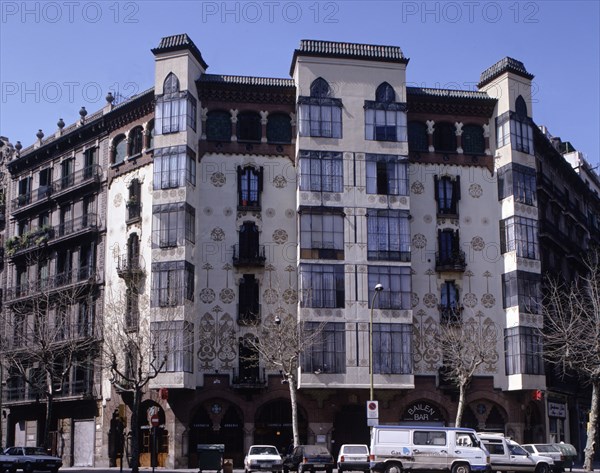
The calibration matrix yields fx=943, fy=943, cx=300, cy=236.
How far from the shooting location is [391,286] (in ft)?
179

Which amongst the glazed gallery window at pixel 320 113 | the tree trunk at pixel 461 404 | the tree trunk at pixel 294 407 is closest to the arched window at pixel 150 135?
the glazed gallery window at pixel 320 113

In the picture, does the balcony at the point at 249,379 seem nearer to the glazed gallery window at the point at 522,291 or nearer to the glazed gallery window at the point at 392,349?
the glazed gallery window at the point at 392,349

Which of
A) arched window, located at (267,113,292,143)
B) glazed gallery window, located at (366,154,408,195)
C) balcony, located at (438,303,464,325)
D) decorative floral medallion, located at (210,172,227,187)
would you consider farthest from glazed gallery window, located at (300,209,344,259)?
balcony, located at (438,303,464,325)

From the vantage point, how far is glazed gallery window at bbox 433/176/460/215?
58.0 meters

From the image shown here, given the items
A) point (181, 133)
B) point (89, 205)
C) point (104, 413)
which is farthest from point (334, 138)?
point (104, 413)

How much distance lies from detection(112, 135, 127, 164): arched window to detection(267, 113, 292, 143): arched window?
9.59m

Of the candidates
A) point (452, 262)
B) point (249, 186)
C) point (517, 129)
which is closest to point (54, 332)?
point (249, 186)

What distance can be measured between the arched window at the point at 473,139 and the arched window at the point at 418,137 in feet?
7.88

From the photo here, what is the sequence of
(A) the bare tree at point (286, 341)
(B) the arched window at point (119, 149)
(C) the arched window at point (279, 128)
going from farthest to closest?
(B) the arched window at point (119, 149) < (C) the arched window at point (279, 128) < (A) the bare tree at point (286, 341)

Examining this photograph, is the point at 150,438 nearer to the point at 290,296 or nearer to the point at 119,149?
the point at 290,296

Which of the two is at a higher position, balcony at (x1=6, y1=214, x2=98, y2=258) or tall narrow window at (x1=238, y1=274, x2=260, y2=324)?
balcony at (x1=6, y1=214, x2=98, y2=258)

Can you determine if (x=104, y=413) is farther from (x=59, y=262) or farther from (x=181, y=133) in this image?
(x=181, y=133)

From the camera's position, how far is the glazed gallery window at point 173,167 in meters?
54.3

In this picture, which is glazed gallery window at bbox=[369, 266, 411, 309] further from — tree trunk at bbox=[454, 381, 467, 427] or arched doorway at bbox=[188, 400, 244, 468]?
arched doorway at bbox=[188, 400, 244, 468]
